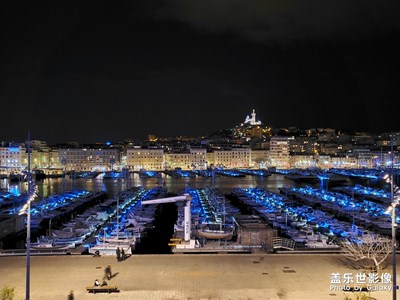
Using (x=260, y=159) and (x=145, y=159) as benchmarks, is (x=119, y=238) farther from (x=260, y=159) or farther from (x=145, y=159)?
(x=260, y=159)

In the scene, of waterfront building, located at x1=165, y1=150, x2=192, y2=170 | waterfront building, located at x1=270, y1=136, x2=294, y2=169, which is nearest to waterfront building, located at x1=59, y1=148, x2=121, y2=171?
waterfront building, located at x1=165, y1=150, x2=192, y2=170

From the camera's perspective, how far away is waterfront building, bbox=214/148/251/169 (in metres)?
88.8

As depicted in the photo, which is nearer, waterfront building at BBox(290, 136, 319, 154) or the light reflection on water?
the light reflection on water

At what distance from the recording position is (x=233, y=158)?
90.2m

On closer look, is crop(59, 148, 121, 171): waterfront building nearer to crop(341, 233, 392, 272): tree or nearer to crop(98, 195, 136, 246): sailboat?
crop(98, 195, 136, 246): sailboat

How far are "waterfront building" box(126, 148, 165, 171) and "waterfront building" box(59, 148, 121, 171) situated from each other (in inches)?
127

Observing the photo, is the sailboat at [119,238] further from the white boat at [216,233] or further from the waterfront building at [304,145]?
the waterfront building at [304,145]

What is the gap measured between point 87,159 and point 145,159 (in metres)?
10.4

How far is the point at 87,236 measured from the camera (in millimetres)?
18031

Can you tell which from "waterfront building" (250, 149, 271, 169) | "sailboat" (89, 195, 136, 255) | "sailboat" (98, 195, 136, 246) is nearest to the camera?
"sailboat" (89, 195, 136, 255)

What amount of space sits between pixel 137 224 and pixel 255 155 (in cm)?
7477

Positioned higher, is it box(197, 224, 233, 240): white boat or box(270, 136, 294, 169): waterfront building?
box(270, 136, 294, 169): waterfront building

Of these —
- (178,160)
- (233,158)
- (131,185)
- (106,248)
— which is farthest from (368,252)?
(233,158)

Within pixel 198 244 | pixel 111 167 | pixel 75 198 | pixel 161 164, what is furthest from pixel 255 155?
pixel 198 244
